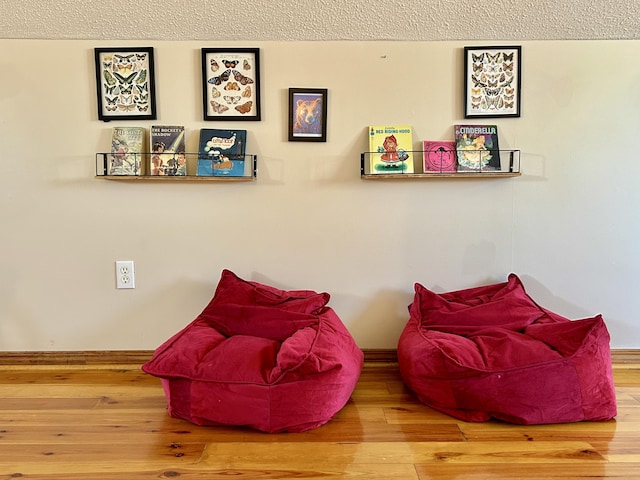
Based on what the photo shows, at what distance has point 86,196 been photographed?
6.29 ft

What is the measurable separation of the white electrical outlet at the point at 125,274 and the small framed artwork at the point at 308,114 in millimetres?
924

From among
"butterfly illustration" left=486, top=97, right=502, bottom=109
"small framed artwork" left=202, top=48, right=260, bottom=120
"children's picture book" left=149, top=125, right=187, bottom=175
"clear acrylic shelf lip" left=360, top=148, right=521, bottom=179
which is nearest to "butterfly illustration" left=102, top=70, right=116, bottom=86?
"children's picture book" left=149, top=125, right=187, bottom=175

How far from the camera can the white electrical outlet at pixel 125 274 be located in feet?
6.37

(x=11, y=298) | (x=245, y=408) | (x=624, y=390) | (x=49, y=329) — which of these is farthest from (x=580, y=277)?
(x=11, y=298)

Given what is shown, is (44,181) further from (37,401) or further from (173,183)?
(37,401)

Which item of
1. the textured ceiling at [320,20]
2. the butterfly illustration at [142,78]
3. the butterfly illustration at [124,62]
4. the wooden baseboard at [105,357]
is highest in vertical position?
the textured ceiling at [320,20]

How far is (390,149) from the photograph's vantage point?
1.89 metres

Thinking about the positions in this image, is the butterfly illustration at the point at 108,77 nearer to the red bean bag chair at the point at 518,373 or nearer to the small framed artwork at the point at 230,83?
the small framed artwork at the point at 230,83

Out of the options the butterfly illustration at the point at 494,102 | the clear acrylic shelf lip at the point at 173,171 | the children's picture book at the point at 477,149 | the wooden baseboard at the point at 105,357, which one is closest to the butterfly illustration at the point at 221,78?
the clear acrylic shelf lip at the point at 173,171

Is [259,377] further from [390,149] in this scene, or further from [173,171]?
[390,149]

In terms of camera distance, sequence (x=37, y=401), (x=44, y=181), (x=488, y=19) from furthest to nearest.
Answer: (x=44, y=181) → (x=488, y=19) → (x=37, y=401)

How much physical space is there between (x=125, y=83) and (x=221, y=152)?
0.52 m

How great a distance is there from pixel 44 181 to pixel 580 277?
2446 mm

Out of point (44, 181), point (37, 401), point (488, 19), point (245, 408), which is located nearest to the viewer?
point (245, 408)
